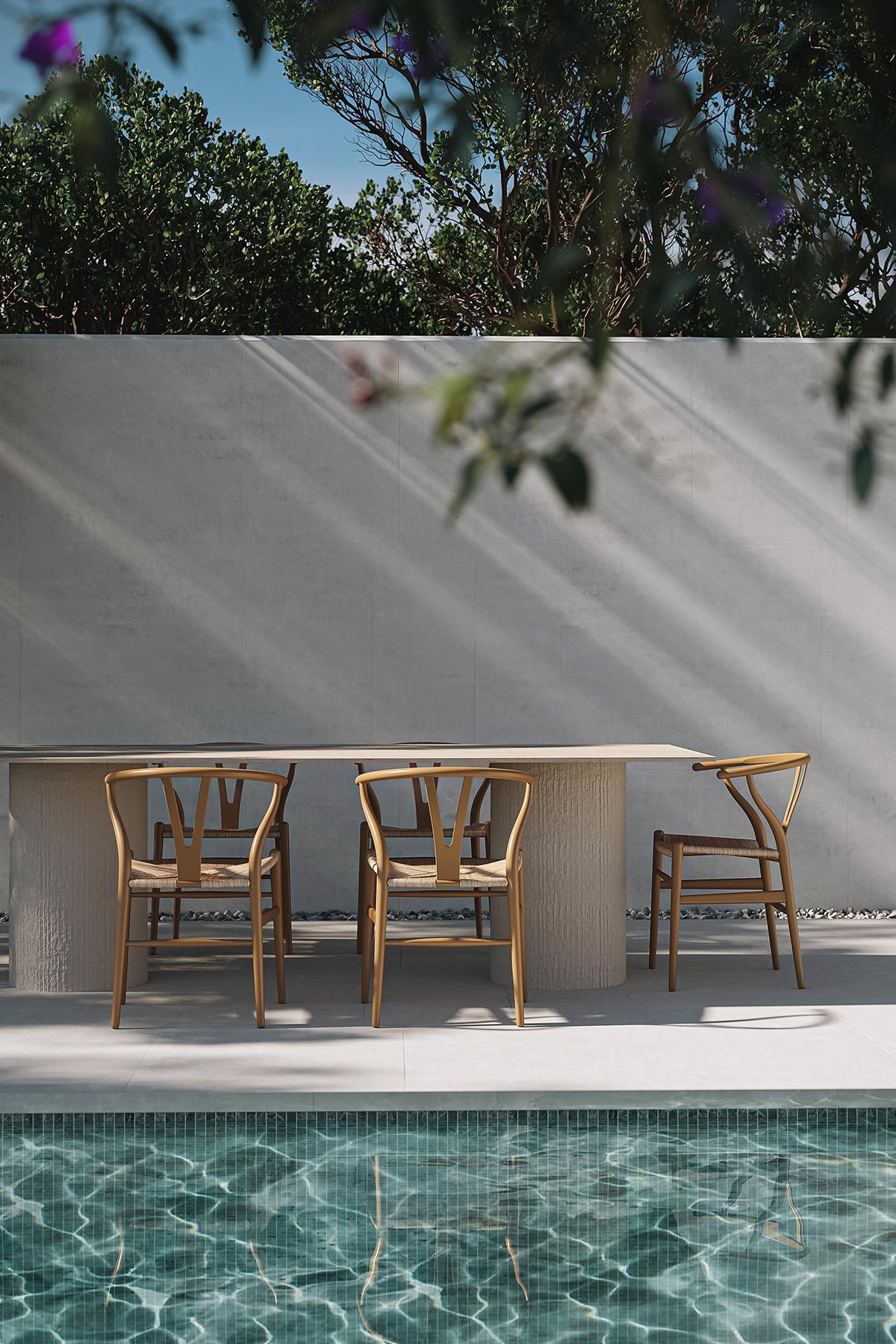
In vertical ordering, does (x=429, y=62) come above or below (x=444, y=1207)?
above

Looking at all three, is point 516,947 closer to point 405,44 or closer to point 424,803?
point 424,803

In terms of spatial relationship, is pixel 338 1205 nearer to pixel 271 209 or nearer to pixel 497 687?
pixel 497 687

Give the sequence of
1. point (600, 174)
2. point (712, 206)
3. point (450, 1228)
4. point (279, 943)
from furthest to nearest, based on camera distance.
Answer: point (600, 174) < point (279, 943) < point (450, 1228) < point (712, 206)

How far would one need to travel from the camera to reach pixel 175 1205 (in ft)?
10.2

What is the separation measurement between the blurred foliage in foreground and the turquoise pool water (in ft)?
5.59

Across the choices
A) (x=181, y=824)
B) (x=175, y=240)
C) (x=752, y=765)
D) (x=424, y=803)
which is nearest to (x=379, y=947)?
(x=181, y=824)

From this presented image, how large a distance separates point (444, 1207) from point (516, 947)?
1348mm

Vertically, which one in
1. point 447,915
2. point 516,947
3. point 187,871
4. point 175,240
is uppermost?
point 175,240

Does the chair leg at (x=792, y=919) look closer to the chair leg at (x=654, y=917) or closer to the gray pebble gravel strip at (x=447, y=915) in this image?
the chair leg at (x=654, y=917)

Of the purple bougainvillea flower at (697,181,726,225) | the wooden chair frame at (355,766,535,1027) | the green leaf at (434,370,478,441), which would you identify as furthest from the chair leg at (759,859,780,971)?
the green leaf at (434,370,478,441)

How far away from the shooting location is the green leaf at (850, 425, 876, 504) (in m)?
1.07

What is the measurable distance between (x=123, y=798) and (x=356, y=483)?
110 inches

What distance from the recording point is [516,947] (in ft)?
14.5

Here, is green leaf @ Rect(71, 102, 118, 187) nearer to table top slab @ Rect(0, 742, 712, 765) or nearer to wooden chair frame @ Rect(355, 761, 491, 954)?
table top slab @ Rect(0, 742, 712, 765)
